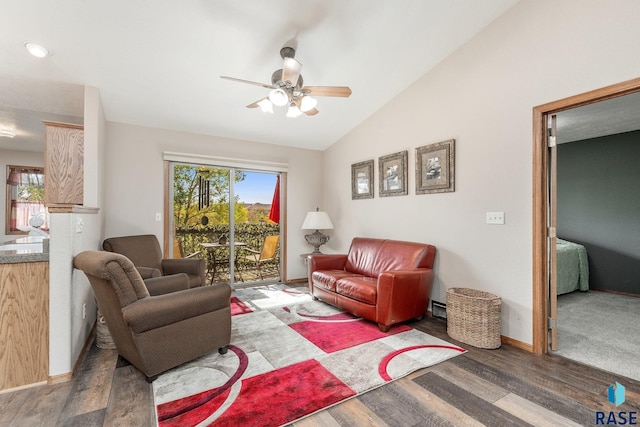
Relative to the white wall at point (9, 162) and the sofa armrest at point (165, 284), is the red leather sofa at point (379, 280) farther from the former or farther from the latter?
the white wall at point (9, 162)

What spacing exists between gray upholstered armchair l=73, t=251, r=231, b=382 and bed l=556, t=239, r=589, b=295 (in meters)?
4.69

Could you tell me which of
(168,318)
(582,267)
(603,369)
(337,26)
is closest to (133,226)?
(168,318)

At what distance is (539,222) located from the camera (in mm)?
2572

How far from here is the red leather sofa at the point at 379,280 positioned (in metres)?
3.01

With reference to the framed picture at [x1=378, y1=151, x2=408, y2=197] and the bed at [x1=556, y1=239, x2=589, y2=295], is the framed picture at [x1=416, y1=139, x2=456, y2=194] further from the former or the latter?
the bed at [x1=556, y1=239, x2=589, y2=295]

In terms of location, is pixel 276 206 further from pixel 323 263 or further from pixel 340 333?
pixel 340 333

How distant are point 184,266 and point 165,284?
0.82 metres

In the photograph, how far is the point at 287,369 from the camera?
2.28 metres

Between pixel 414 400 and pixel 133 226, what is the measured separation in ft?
13.1

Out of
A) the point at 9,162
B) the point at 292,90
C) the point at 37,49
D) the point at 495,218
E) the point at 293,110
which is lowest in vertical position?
the point at 495,218

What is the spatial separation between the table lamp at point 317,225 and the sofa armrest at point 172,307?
8.13 ft

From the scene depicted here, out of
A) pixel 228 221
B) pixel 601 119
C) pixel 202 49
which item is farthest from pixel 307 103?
pixel 601 119

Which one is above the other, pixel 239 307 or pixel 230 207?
pixel 230 207

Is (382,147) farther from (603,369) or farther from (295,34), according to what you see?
(603,369)
